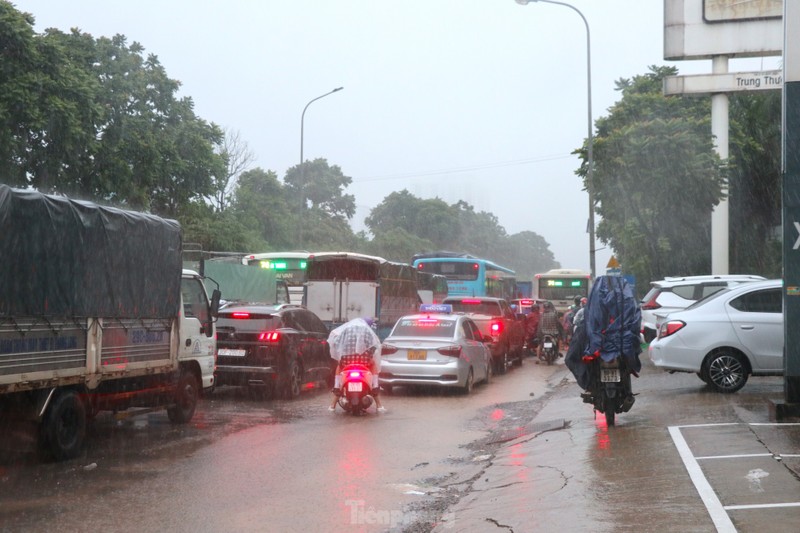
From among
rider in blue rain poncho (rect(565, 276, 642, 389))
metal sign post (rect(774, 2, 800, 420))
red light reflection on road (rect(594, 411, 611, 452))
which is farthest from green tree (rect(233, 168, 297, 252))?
metal sign post (rect(774, 2, 800, 420))

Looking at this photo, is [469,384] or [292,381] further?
[469,384]

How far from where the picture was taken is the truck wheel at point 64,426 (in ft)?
29.3

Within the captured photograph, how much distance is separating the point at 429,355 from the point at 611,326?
5.82 metres

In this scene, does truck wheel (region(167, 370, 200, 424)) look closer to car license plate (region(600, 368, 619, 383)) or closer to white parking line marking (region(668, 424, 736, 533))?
car license plate (region(600, 368, 619, 383))

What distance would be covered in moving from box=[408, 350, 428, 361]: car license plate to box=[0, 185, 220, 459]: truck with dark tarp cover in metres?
4.89

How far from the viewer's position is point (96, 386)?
31.8ft

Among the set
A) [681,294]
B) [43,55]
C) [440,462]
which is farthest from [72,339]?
[43,55]

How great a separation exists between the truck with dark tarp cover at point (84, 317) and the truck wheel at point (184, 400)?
15mm

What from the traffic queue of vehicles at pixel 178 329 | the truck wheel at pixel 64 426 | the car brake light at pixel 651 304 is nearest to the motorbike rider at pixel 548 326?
the traffic queue of vehicles at pixel 178 329

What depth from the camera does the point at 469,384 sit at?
55.4 ft

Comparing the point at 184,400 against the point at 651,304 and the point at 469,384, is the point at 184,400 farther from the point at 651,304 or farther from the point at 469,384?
the point at 651,304

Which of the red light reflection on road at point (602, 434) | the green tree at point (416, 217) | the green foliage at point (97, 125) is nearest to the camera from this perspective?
the red light reflection on road at point (602, 434)

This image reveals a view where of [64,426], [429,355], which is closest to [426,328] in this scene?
[429,355]

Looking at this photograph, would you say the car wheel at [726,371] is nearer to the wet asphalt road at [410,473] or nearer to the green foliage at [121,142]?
the wet asphalt road at [410,473]
